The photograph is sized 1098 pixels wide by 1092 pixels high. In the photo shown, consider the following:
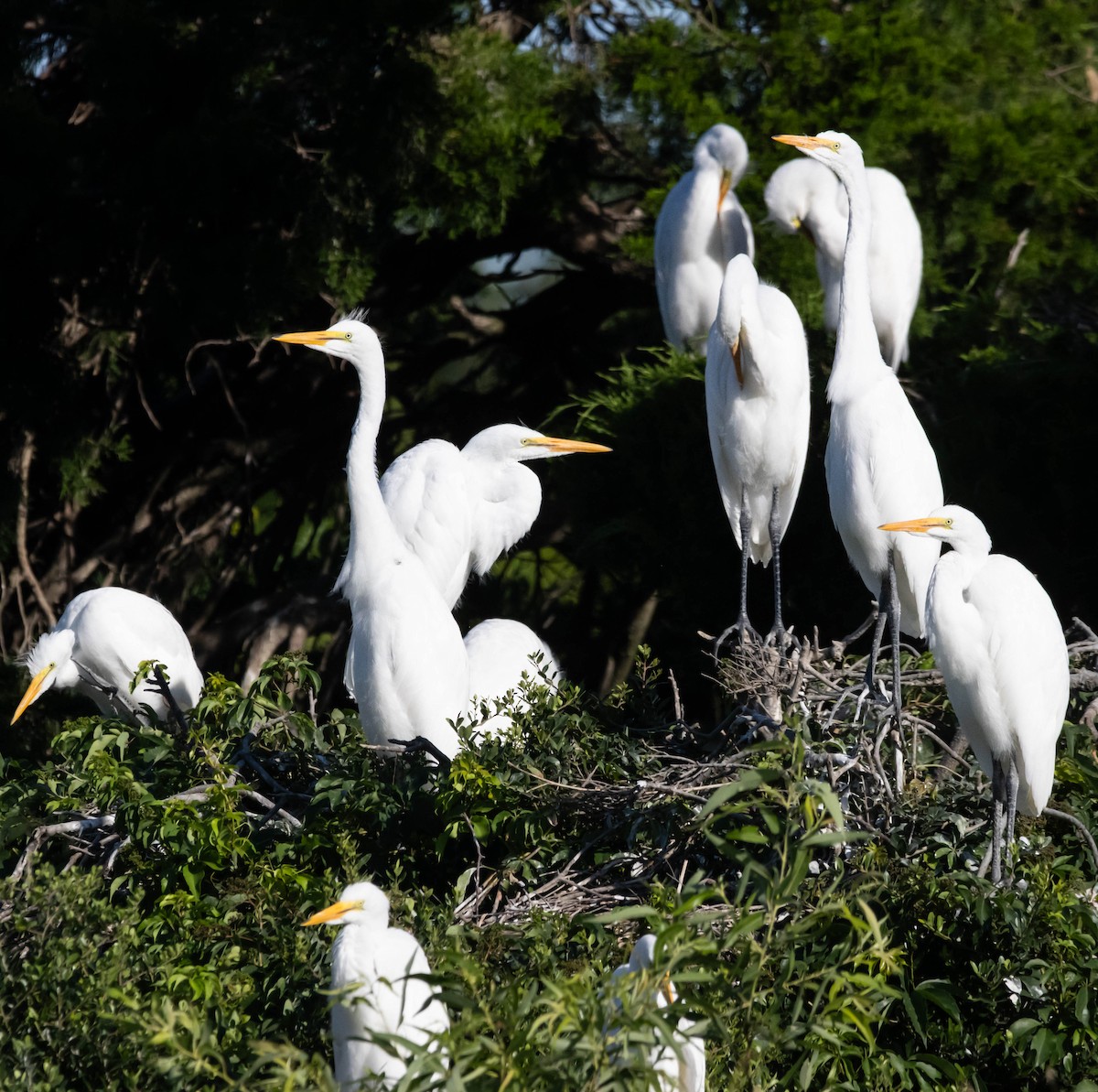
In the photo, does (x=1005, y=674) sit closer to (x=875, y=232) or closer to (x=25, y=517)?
(x=875, y=232)

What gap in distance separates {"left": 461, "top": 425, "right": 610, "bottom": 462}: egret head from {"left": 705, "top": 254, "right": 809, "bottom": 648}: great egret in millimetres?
646

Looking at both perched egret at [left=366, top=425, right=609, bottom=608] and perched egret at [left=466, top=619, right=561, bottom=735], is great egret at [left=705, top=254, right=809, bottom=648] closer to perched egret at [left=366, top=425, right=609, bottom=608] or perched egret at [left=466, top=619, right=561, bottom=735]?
perched egret at [left=366, top=425, right=609, bottom=608]

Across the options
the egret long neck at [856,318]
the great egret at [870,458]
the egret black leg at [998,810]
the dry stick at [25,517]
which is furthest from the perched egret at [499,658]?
the dry stick at [25,517]

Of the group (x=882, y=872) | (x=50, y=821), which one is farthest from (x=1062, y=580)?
(x=50, y=821)

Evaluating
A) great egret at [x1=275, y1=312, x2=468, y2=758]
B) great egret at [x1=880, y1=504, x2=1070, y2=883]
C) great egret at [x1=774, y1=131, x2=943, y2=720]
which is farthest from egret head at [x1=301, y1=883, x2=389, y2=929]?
great egret at [x1=774, y1=131, x2=943, y2=720]

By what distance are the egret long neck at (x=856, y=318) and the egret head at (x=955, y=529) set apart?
0.76 meters

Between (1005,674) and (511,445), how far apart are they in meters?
2.22

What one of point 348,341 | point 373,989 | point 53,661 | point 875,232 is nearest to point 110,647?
point 53,661

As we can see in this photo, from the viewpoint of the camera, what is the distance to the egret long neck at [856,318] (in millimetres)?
4000

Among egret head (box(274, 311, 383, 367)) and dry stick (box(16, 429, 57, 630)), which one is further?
dry stick (box(16, 429, 57, 630))

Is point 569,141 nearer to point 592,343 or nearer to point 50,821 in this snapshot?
point 592,343

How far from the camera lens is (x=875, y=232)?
221 inches

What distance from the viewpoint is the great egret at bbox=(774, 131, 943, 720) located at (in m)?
3.82

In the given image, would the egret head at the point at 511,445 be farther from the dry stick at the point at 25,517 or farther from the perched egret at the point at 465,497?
the dry stick at the point at 25,517
